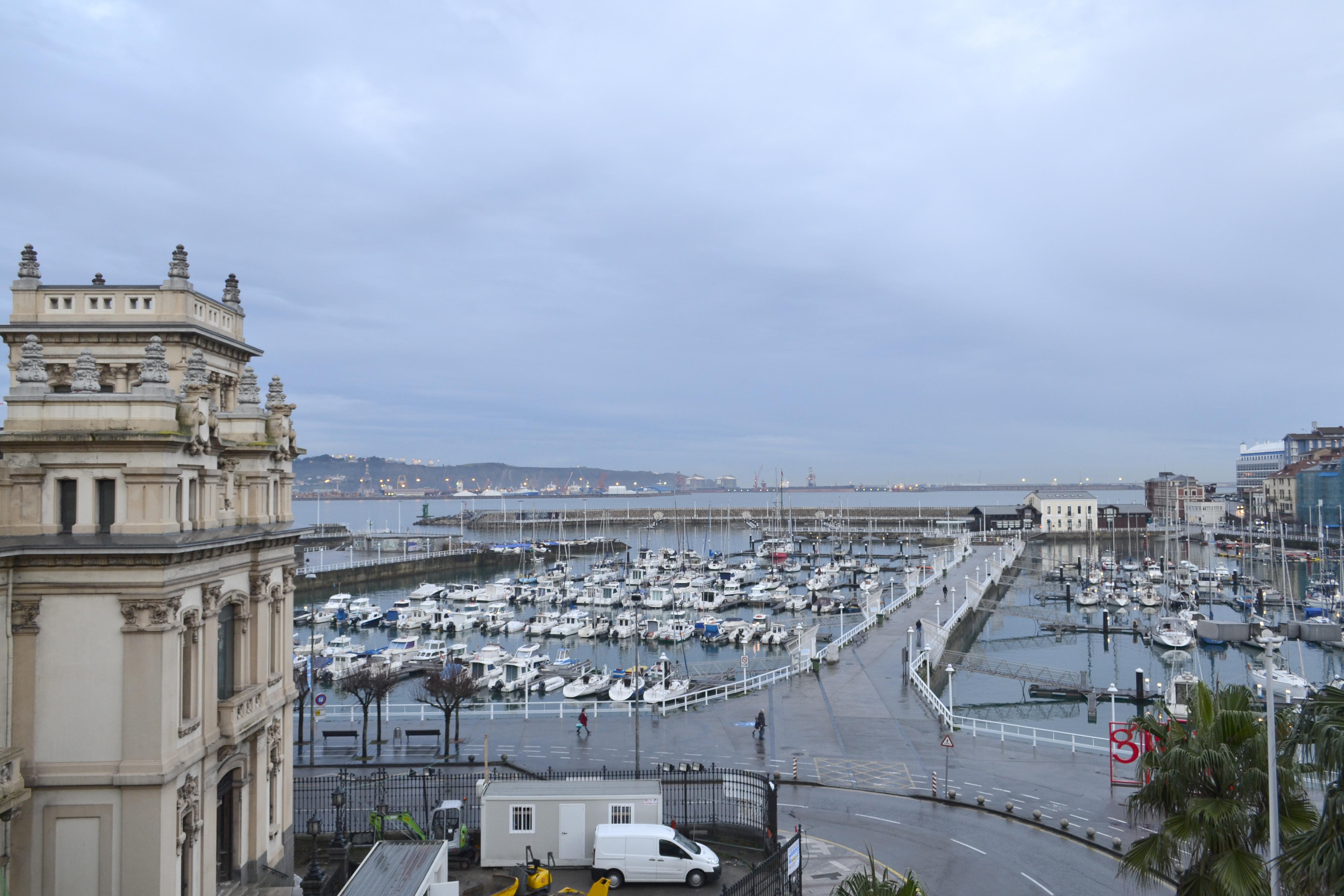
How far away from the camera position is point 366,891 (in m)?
14.7

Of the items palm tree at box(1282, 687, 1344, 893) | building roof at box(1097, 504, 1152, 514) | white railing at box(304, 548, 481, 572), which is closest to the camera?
palm tree at box(1282, 687, 1344, 893)

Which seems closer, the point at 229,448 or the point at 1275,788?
the point at 1275,788

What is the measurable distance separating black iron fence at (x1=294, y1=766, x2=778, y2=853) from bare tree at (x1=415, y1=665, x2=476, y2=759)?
2010 millimetres

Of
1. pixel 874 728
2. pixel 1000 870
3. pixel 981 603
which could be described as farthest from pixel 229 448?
pixel 981 603

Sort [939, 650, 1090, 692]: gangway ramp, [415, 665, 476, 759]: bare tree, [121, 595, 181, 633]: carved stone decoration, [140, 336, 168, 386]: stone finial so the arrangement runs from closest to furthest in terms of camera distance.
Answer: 1. [121, 595, 181, 633]: carved stone decoration
2. [140, 336, 168, 386]: stone finial
3. [415, 665, 476, 759]: bare tree
4. [939, 650, 1090, 692]: gangway ramp

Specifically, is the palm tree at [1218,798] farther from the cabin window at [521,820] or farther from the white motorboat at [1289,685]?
the white motorboat at [1289,685]

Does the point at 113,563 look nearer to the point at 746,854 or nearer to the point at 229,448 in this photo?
the point at 229,448

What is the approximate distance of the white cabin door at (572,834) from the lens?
60.8 feet

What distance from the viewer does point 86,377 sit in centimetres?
1418

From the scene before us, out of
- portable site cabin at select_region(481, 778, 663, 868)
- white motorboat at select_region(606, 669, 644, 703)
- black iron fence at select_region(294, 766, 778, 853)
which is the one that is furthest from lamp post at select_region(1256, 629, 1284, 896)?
white motorboat at select_region(606, 669, 644, 703)

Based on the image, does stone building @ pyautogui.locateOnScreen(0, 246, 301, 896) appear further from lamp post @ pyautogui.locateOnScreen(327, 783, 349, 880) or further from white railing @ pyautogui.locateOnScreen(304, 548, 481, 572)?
white railing @ pyautogui.locateOnScreen(304, 548, 481, 572)

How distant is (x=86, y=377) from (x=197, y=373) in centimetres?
162

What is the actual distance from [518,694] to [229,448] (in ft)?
103

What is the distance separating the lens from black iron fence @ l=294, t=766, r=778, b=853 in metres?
20.4
